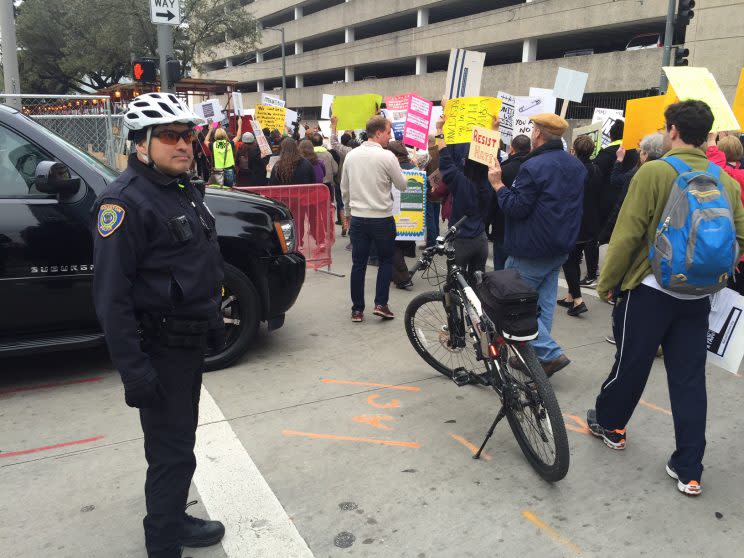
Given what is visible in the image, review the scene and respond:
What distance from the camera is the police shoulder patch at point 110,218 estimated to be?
7.46 feet

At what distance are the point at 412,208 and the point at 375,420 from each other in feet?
17.0

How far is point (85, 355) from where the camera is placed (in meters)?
5.27

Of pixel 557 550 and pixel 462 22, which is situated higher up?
pixel 462 22

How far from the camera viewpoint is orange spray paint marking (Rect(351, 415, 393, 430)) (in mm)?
4027

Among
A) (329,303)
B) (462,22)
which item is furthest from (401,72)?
(329,303)

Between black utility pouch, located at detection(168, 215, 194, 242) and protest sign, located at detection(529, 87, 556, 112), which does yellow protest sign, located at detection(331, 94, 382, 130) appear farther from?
black utility pouch, located at detection(168, 215, 194, 242)

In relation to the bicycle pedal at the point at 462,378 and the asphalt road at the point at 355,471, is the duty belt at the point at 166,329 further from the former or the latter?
the bicycle pedal at the point at 462,378

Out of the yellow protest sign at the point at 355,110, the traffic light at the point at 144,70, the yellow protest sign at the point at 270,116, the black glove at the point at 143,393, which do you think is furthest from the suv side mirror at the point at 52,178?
the yellow protest sign at the point at 270,116

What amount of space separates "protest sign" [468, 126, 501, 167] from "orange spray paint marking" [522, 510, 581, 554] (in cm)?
291

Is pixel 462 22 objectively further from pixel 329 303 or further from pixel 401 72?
pixel 329 303

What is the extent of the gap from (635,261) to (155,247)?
243cm

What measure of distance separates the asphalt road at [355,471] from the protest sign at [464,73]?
375 centimetres

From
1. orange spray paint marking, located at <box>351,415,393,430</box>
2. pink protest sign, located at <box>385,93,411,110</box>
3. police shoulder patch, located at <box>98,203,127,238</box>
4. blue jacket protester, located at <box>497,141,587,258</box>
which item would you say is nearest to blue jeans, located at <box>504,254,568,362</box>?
blue jacket protester, located at <box>497,141,587,258</box>

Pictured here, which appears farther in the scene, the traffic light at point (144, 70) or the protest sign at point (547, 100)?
the traffic light at point (144, 70)
